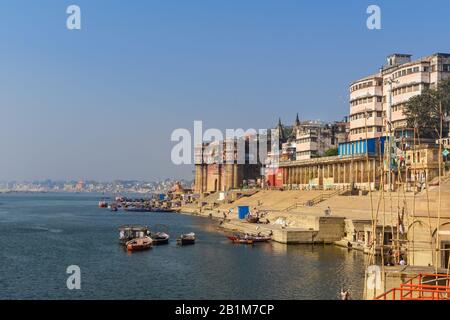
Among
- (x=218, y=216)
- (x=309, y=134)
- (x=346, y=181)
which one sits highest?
(x=309, y=134)

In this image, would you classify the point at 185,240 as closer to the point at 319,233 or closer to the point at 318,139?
the point at 319,233

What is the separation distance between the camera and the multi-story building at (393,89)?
8088cm

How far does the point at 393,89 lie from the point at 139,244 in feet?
166

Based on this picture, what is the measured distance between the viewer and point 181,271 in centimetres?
3972

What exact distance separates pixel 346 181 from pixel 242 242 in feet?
108

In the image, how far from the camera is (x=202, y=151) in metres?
158

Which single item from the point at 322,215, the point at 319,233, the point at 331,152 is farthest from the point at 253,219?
the point at 331,152

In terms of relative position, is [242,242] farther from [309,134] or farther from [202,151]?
[202,151]

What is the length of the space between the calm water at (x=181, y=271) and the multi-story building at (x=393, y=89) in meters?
35.4

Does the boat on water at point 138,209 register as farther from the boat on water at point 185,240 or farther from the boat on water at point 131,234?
the boat on water at point 185,240

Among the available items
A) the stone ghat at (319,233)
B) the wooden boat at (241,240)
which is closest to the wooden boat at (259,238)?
the wooden boat at (241,240)

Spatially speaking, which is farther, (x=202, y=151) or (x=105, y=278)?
(x=202, y=151)
